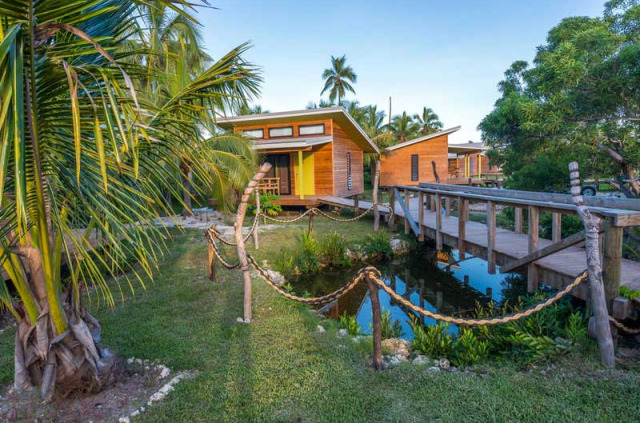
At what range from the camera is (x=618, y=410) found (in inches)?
110

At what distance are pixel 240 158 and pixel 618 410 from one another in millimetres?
11334

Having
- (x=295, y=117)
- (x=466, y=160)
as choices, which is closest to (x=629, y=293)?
(x=295, y=117)

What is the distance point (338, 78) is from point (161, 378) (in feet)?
134

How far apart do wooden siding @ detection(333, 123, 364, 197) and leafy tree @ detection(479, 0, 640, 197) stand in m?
9.04

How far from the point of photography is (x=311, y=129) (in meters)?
17.0

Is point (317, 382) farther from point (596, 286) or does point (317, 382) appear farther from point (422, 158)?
point (422, 158)

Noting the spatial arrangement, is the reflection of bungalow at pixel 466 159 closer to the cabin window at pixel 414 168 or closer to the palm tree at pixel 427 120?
the cabin window at pixel 414 168

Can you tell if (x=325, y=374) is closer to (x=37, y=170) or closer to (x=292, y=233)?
(x=37, y=170)

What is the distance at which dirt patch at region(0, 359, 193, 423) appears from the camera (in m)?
2.85

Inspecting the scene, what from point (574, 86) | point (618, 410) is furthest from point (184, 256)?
point (574, 86)

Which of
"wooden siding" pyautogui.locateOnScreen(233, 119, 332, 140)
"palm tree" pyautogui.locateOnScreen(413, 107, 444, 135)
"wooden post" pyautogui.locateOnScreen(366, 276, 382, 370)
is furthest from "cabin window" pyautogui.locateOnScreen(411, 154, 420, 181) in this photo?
"wooden post" pyautogui.locateOnScreen(366, 276, 382, 370)

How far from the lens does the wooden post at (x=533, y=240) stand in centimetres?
508

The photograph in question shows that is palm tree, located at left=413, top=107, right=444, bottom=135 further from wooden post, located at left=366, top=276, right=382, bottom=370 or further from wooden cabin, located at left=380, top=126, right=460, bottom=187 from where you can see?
wooden post, located at left=366, top=276, right=382, bottom=370

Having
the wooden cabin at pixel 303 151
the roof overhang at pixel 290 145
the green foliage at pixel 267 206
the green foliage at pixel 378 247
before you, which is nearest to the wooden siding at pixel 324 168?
the wooden cabin at pixel 303 151
